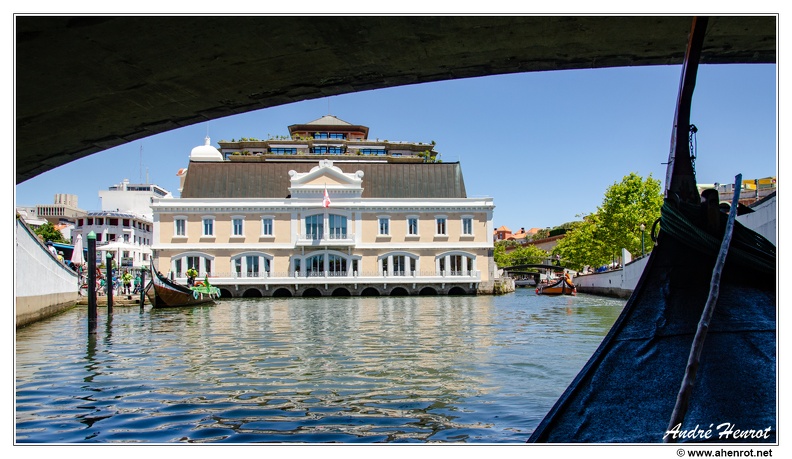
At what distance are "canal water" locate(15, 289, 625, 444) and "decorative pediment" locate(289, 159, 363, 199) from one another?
25034 millimetres

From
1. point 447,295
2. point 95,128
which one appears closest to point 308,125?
point 447,295

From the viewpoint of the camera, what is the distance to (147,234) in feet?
162

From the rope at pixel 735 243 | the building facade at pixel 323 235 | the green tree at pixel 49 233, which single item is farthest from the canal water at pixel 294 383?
the green tree at pixel 49 233

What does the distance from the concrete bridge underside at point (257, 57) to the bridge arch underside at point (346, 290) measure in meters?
33.7

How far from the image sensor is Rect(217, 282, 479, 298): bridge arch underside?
126 feet

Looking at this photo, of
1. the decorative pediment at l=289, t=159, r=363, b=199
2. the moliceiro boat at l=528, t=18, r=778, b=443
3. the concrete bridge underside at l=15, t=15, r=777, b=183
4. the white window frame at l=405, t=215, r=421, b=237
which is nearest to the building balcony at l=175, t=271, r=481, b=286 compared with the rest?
the white window frame at l=405, t=215, r=421, b=237

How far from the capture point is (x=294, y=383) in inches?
313

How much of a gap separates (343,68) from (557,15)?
1384 millimetres

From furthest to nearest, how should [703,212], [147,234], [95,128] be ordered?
[147,234], [95,128], [703,212]

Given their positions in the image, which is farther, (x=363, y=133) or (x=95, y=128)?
(x=363, y=133)

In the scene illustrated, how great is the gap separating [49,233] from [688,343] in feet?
164

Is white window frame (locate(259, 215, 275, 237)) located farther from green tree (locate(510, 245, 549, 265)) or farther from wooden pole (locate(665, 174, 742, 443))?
green tree (locate(510, 245, 549, 265))

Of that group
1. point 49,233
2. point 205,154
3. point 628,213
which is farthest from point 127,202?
point 628,213

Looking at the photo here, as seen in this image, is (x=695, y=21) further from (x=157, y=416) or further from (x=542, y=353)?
(x=542, y=353)
